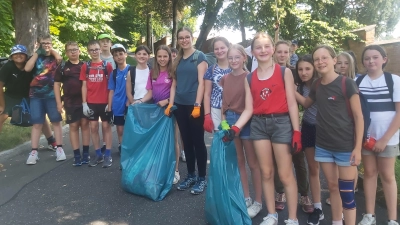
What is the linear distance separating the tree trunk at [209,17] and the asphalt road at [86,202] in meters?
13.4

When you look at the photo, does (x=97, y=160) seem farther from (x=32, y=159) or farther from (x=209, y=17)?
(x=209, y=17)

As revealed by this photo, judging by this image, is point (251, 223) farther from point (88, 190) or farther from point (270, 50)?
point (88, 190)

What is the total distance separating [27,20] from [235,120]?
19.9ft

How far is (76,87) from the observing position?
4.77 metres

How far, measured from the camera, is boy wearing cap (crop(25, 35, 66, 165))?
5.04m

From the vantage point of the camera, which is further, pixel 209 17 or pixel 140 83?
pixel 209 17

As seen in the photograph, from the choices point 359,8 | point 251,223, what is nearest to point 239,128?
point 251,223

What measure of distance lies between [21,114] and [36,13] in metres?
3.25

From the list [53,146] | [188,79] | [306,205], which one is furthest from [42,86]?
[306,205]

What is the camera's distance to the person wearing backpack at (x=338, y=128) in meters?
2.59

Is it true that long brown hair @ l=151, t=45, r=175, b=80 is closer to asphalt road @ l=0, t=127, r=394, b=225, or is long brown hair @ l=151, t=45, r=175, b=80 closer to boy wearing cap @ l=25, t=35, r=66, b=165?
asphalt road @ l=0, t=127, r=394, b=225

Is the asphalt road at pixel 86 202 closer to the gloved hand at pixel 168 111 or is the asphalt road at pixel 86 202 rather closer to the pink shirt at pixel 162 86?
the gloved hand at pixel 168 111

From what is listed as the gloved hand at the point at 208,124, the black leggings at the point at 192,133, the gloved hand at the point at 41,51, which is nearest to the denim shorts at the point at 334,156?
the gloved hand at the point at 208,124

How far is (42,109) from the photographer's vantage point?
5.21 m
